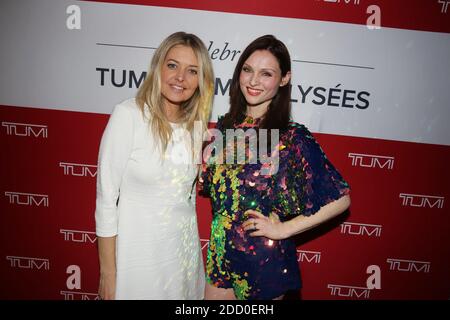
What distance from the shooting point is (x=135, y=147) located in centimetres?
148

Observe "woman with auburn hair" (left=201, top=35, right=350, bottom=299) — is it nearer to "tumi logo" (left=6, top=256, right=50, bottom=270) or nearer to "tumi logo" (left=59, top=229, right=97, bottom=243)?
"tumi logo" (left=59, top=229, right=97, bottom=243)

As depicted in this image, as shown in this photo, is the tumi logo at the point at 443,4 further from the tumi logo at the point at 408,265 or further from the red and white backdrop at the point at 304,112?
the tumi logo at the point at 408,265

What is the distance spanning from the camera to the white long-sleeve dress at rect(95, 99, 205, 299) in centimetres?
144

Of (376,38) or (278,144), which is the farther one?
(376,38)

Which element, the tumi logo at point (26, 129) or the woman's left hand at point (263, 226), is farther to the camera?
the tumi logo at point (26, 129)

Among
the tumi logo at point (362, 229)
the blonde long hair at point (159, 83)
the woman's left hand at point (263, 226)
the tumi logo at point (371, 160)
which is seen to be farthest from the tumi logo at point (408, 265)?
the blonde long hair at point (159, 83)

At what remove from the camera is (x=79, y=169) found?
88.6 inches

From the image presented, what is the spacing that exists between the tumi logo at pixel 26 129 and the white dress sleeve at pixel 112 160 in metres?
1.06

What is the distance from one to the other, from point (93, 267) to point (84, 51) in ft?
5.52

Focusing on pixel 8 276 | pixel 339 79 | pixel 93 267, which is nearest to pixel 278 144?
pixel 339 79

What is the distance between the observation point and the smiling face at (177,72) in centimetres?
155

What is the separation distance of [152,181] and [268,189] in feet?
1.97
